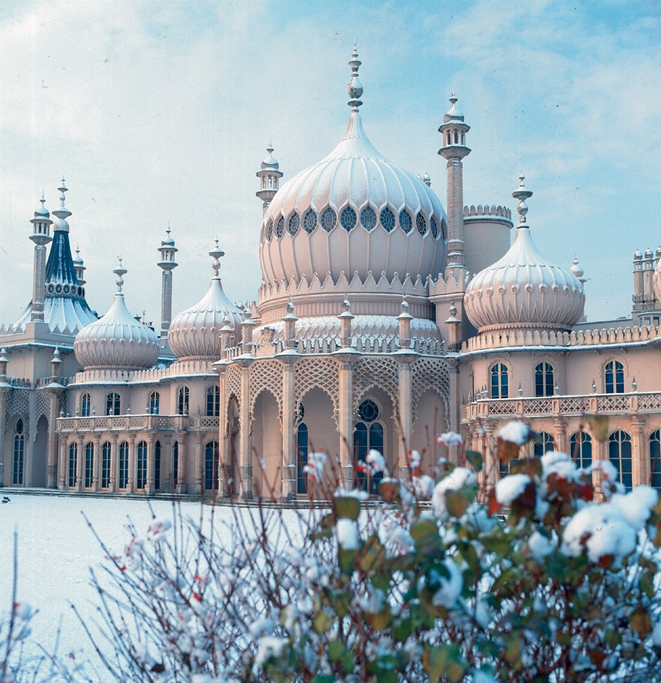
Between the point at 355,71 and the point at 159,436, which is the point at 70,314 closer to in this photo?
the point at 159,436

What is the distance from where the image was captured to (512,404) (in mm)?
25609

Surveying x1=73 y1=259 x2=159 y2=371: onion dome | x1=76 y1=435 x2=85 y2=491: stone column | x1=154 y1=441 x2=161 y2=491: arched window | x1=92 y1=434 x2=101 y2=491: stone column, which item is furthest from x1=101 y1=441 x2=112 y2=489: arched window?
x1=73 y1=259 x2=159 y2=371: onion dome

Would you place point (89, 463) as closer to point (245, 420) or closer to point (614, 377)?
point (245, 420)

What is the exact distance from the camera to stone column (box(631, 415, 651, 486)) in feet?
75.8

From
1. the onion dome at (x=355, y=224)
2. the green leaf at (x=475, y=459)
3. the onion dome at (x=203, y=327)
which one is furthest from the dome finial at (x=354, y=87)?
the green leaf at (x=475, y=459)

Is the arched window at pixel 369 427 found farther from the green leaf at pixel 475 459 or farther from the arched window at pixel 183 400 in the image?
the green leaf at pixel 475 459

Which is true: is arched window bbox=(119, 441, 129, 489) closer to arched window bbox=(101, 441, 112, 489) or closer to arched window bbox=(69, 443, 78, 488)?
arched window bbox=(101, 441, 112, 489)

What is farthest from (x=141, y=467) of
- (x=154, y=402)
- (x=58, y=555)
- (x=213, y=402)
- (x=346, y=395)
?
(x=58, y=555)

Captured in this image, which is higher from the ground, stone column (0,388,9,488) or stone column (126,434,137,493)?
stone column (0,388,9,488)

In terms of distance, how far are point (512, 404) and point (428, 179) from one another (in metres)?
14.7

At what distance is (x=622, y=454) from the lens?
78.3 ft

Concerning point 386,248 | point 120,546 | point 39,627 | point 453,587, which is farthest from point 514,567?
point 386,248

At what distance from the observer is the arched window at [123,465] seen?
1416 inches

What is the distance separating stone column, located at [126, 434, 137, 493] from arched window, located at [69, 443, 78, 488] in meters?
3.62
